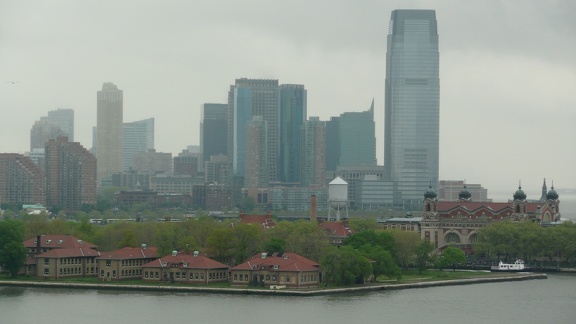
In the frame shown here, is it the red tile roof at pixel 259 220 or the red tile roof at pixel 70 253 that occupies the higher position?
the red tile roof at pixel 259 220

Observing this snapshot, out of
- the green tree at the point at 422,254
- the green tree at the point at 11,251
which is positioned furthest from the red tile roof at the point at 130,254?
the green tree at the point at 422,254

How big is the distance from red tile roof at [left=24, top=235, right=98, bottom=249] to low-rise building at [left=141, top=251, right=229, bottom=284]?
772cm

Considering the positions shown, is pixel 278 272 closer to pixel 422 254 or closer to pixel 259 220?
pixel 422 254

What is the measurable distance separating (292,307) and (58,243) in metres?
27.6

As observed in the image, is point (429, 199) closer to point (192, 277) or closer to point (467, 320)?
point (192, 277)

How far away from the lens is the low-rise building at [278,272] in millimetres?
84375

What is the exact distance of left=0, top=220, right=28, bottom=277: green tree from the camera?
91375 mm

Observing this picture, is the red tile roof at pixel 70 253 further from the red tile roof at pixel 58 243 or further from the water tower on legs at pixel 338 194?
the water tower on legs at pixel 338 194

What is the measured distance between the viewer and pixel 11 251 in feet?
300

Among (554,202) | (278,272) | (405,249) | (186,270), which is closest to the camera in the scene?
(278,272)

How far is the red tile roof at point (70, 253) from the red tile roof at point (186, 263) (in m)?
5.17

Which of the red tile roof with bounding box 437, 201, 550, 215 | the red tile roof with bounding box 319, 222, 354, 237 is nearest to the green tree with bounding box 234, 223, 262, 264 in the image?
the red tile roof with bounding box 319, 222, 354, 237

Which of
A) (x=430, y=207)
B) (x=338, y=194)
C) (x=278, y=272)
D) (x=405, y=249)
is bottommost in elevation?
(x=278, y=272)

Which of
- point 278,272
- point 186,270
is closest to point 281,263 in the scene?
point 278,272
